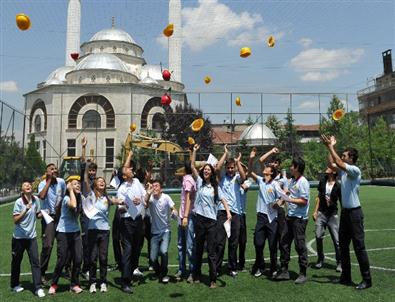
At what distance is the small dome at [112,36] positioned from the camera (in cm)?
6105

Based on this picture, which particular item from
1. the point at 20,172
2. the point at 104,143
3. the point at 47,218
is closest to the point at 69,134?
the point at 104,143

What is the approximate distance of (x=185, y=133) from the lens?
4488 centimetres

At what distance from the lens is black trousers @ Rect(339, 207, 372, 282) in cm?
517

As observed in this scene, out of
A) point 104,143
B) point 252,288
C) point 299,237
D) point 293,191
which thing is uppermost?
point 104,143

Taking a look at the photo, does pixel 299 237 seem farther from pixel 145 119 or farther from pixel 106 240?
pixel 145 119

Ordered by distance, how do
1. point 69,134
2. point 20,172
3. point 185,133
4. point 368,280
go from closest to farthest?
1. point 368,280
2. point 20,172
3. point 185,133
4. point 69,134

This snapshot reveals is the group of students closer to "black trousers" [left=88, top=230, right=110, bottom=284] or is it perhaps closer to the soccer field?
"black trousers" [left=88, top=230, right=110, bottom=284]

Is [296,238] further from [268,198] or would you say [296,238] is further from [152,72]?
[152,72]

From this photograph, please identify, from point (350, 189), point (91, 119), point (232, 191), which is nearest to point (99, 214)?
point (232, 191)

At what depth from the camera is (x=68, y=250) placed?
5508 mm

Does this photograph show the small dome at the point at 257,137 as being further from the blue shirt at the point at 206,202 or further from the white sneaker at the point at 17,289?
the white sneaker at the point at 17,289

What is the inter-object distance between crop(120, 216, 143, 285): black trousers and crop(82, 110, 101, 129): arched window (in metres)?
46.2

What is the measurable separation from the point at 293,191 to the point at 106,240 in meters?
2.88

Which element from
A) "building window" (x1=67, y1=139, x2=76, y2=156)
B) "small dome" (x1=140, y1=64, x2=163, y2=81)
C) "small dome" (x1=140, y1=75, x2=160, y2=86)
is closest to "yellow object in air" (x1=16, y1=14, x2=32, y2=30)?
"building window" (x1=67, y1=139, x2=76, y2=156)
